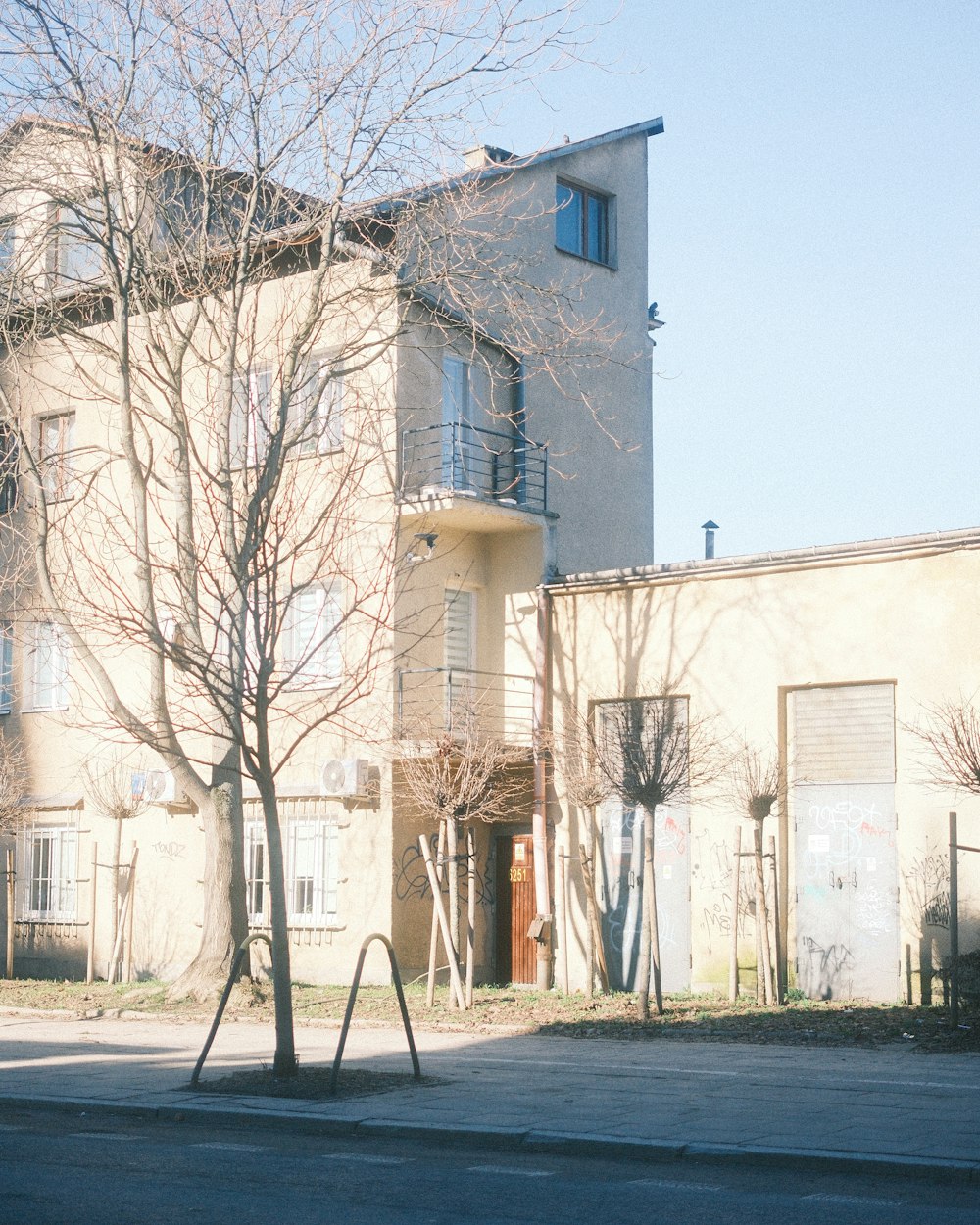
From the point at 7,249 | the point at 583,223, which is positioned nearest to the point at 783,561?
the point at 583,223

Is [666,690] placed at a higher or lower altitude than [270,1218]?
higher

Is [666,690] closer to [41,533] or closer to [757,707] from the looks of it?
[757,707]

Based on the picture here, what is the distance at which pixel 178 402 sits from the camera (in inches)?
708

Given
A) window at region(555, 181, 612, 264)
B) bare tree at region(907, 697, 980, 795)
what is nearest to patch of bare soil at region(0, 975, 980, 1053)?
bare tree at region(907, 697, 980, 795)

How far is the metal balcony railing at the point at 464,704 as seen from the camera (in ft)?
67.2

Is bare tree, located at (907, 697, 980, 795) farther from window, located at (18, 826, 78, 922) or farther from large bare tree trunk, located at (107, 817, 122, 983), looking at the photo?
window, located at (18, 826, 78, 922)

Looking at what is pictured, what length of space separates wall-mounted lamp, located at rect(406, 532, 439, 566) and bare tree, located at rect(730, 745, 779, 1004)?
502cm

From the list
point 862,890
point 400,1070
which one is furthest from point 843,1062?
point 862,890

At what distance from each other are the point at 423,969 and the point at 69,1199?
543 inches

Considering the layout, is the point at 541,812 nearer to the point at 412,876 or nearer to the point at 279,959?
the point at 412,876

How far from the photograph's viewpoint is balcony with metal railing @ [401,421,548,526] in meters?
21.0

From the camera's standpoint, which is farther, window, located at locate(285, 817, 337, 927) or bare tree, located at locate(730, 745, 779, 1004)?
window, located at locate(285, 817, 337, 927)

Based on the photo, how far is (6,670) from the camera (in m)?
26.0

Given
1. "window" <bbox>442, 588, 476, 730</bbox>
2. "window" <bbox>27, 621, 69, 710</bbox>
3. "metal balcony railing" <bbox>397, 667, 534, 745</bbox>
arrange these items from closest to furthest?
"metal balcony railing" <bbox>397, 667, 534, 745</bbox> < "window" <bbox>442, 588, 476, 730</bbox> < "window" <bbox>27, 621, 69, 710</bbox>
